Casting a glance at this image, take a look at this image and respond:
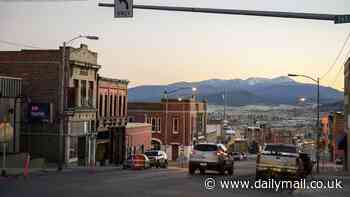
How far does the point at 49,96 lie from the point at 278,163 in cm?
3181

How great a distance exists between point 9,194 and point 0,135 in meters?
23.1

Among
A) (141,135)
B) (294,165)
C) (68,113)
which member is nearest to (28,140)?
(68,113)

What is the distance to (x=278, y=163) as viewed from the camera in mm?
25953

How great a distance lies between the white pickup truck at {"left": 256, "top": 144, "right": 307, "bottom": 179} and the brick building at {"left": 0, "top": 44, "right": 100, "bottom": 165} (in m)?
26.9

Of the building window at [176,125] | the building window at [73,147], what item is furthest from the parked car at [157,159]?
the building window at [176,125]

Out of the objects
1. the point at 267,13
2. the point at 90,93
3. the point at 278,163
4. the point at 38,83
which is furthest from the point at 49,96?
the point at 267,13

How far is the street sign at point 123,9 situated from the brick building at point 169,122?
69266 millimetres

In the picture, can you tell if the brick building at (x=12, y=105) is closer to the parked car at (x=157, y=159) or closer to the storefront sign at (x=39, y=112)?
the storefront sign at (x=39, y=112)

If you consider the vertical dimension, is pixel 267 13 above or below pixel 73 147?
above

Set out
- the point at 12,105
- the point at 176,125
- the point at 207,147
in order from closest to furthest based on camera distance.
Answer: the point at 207,147 → the point at 12,105 → the point at 176,125

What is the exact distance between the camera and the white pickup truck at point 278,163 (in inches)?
1022

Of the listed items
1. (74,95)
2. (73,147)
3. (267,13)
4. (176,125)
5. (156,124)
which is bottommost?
(73,147)

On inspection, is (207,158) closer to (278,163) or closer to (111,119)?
(278,163)

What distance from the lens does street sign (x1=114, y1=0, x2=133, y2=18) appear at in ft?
→ 64.2
